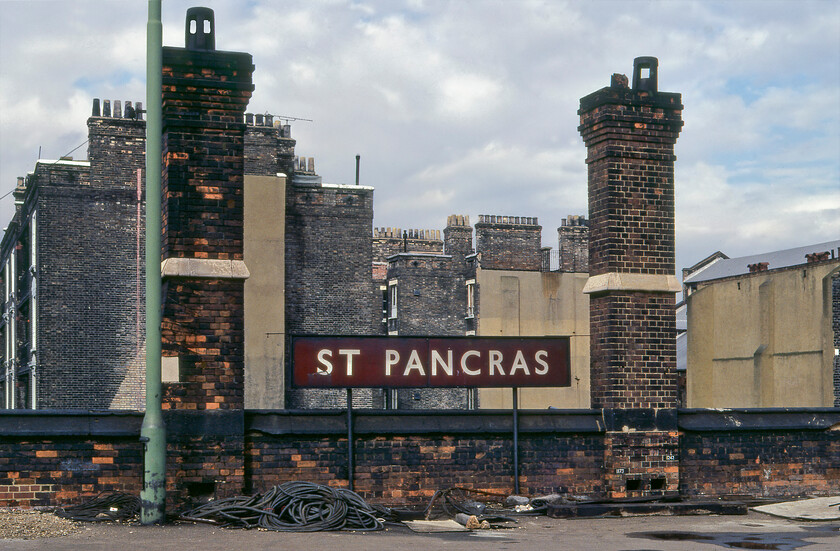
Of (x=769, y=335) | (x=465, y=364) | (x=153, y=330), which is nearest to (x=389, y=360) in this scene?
(x=465, y=364)

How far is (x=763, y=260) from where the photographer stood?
5284 cm

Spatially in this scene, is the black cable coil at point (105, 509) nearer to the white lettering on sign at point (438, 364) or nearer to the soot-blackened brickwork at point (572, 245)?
the white lettering on sign at point (438, 364)

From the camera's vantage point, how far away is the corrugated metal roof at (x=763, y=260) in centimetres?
4884

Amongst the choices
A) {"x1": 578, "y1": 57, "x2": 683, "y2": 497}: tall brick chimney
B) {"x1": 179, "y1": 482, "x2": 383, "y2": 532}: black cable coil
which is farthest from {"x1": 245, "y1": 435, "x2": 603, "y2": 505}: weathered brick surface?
{"x1": 179, "y1": 482, "x2": 383, "y2": 532}: black cable coil

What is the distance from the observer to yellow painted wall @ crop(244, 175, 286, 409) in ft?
110

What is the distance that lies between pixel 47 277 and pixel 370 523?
79.5ft

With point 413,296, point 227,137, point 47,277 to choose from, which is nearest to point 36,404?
point 47,277

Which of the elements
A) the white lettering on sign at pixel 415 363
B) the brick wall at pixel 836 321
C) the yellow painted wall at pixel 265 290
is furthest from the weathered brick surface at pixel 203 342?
the brick wall at pixel 836 321

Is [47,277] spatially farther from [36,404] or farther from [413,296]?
[413,296]

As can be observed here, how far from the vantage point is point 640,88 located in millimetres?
13641

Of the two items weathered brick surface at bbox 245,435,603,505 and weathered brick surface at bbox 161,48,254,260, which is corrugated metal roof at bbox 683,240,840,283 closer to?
weathered brick surface at bbox 245,435,603,505

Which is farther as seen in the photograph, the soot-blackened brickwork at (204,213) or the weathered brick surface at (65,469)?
the soot-blackened brickwork at (204,213)

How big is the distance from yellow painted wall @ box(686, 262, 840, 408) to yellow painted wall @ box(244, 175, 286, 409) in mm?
21768

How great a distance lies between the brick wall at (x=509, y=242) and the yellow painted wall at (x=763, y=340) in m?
8.12
